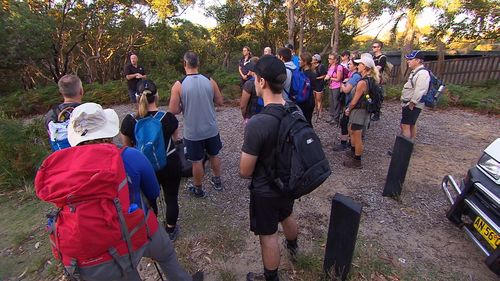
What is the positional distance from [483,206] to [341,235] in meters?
1.36

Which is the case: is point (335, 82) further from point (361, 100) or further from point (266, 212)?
point (266, 212)

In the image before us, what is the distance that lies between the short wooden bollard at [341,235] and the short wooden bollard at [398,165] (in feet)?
5.71

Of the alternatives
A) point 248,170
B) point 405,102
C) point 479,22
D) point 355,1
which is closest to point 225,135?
point 405,102

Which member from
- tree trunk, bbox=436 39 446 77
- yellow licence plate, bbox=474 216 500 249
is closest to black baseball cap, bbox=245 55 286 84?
yellow licence plate, bbox=474 216 500 249

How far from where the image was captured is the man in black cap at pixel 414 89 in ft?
15.4

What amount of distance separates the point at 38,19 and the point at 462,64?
20.5 meters

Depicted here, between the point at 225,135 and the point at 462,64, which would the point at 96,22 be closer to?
the point at 225,135

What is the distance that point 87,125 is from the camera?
168 centimetres

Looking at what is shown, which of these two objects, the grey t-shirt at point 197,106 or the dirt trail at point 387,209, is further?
the grey t-shirt at point 197,106

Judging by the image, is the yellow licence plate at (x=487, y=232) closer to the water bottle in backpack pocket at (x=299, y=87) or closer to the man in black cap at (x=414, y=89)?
the man in black cap at (x=414, y=89)

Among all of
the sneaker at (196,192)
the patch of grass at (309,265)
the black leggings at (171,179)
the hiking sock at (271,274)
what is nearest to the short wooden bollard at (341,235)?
the patch of grass at (309,265)

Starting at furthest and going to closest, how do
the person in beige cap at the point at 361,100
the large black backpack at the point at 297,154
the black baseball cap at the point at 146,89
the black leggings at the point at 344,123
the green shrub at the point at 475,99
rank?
the green shrub at the point at 475,99 < the black leggings at the point at 344,123 < the person in beige cap at the point at 361,100 < the black baseball cap at the point at 146,89 < the large black backpack at the point at 297,154

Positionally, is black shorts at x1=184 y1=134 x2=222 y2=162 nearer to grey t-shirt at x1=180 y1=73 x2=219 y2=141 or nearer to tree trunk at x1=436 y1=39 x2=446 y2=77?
grey t-shirt at x1=180 y1=73 x2=219 y2=141

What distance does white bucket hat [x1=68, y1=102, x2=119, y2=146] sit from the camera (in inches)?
65.5
